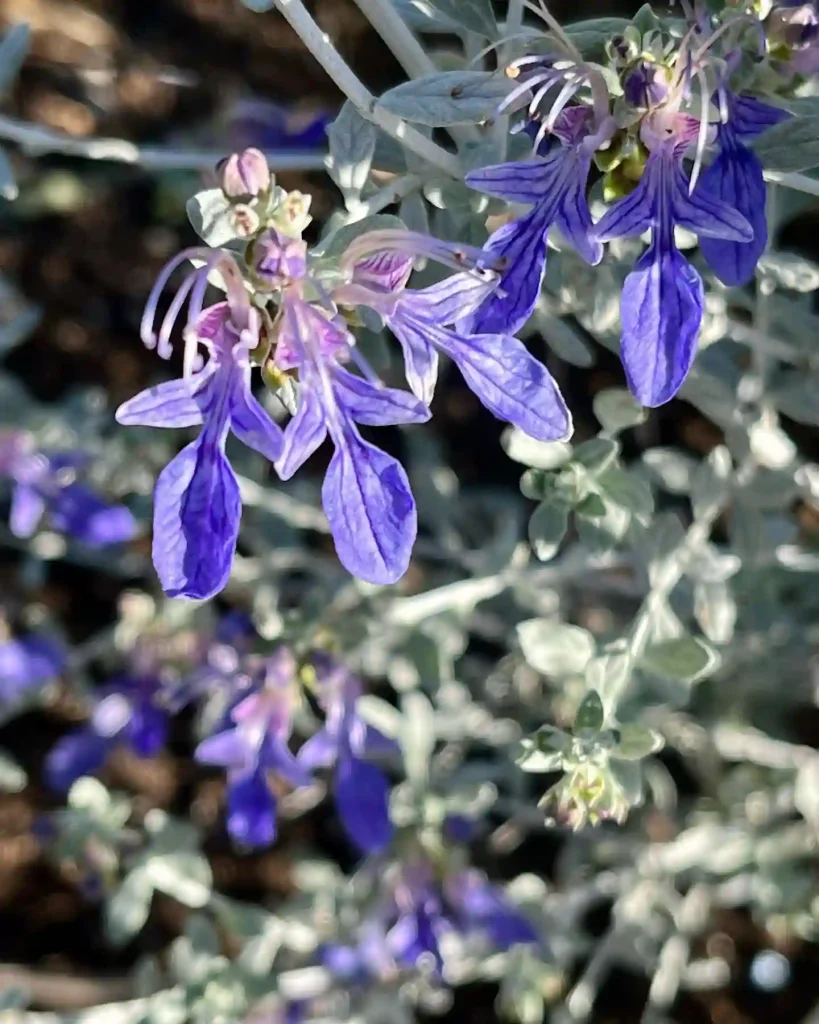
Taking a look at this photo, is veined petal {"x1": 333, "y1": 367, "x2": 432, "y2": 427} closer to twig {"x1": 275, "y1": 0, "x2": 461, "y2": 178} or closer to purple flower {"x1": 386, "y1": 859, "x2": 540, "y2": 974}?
twig {"x1": 275, "y1": 0, "x2": 461, "y2": 178}

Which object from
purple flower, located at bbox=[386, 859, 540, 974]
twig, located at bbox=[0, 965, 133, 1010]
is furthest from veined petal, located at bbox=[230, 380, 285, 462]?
twig, located at bbox=[0, 965, 133, 1010]

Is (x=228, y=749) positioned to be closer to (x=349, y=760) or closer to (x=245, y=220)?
(x=349, y=760)

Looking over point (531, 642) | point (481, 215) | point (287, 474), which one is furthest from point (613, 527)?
point (287, 474)

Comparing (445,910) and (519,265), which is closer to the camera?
(519,265)

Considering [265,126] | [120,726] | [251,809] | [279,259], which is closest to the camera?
[279,259]

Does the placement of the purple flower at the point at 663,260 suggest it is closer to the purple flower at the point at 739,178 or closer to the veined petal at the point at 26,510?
the purple flower at the point at 739,178

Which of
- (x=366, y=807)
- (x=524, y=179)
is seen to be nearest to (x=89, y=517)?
(x=366, y=807)
